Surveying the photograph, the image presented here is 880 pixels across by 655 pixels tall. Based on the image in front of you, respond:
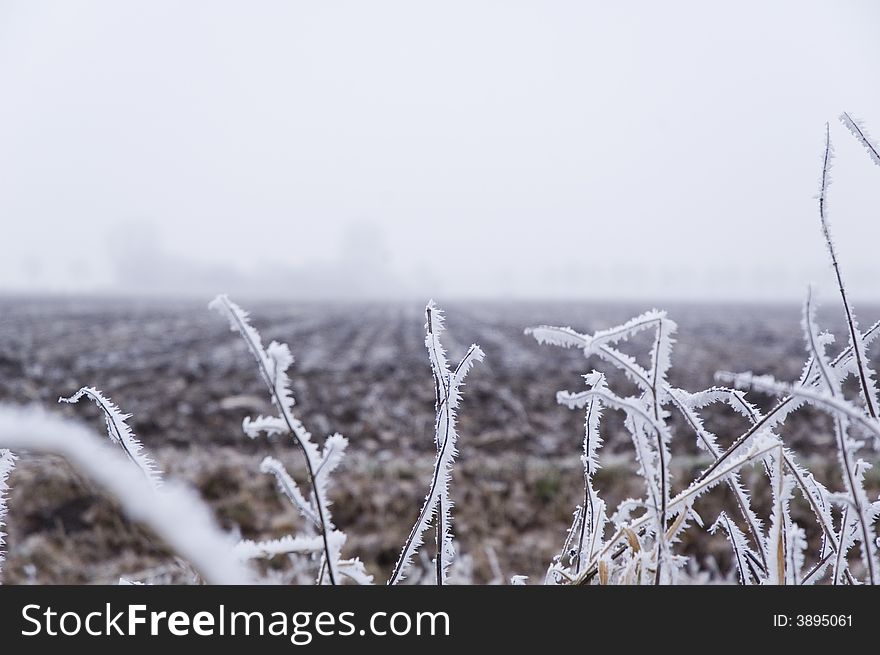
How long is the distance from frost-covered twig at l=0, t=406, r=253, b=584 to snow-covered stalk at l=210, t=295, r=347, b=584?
0.35 ft

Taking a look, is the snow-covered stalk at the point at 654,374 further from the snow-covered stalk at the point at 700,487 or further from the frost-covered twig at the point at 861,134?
the frost-covered twig at the point at 861,134

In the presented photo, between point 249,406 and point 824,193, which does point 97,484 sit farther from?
point 249,406

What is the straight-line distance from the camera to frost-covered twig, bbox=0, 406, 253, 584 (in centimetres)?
65

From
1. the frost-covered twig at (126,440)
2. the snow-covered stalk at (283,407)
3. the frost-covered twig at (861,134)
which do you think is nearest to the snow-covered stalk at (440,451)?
the snow-covered stalk at (283,407)

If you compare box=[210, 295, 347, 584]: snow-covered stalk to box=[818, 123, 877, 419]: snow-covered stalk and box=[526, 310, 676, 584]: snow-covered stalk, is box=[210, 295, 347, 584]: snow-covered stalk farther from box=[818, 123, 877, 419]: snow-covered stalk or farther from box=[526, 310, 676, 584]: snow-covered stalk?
box=[818, 123, 877, 419]: snow-covered stalk

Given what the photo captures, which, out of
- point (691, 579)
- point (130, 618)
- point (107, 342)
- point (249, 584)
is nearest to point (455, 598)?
point (249, 584)

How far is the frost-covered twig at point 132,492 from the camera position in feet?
2.12

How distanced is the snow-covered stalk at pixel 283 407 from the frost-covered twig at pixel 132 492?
0.11 metres

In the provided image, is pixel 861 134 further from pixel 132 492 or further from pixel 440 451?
pixel 132 492

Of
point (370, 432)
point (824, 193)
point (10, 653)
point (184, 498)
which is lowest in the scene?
point (370, 432)

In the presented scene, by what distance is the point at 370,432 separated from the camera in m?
5.79

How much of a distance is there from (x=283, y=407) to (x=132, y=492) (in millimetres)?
179

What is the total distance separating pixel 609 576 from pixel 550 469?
3.79 m

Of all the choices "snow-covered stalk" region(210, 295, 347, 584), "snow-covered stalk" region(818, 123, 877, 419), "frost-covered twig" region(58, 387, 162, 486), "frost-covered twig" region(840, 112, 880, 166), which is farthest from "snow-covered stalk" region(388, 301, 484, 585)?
"frost-covered twig" region(840, 112, 880, 166)
